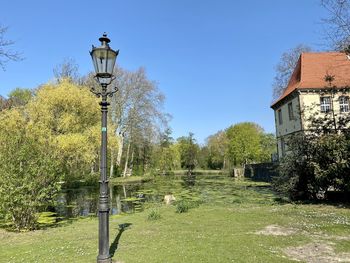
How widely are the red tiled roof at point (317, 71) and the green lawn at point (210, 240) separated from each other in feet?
70.5

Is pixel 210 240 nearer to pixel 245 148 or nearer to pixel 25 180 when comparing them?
pixel 25 180

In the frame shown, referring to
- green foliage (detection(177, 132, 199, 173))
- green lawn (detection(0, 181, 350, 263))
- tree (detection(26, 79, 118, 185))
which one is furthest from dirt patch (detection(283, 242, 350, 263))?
green foliage (detection(177, 132, 199, 173))

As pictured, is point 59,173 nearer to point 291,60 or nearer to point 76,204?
point 76,204

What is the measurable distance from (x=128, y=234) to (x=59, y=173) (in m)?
5.51

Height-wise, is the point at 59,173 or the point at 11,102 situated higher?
the point at 11,102

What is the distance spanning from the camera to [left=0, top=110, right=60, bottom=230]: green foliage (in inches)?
429

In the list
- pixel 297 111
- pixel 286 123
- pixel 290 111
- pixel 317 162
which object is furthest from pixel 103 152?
pixel 286 123

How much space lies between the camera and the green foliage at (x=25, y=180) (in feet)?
35.8

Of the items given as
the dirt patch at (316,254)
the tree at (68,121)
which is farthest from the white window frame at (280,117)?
the dirt patch at (316,254)

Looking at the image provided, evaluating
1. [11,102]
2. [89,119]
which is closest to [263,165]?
Result: [89,119]

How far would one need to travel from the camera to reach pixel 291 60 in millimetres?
42188

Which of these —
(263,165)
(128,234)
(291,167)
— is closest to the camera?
(128,234)

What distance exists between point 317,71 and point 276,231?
27233 millimetres

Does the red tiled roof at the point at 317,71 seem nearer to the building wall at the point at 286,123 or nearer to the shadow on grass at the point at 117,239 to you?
the building wall at the point at 286,123
